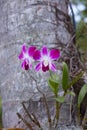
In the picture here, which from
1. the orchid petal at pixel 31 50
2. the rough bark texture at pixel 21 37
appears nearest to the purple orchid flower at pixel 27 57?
the orchid petal at pixel 31 50

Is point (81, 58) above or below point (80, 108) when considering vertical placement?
above

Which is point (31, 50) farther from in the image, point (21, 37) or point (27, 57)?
point (21, 37)

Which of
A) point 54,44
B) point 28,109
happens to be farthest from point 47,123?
point 54,44

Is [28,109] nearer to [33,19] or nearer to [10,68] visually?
[10,68]

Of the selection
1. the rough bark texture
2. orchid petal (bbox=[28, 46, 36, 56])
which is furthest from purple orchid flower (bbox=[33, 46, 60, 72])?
the rough bark texture

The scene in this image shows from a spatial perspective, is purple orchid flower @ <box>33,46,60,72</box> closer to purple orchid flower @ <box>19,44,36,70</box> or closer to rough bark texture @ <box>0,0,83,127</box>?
purple orchid flower @ <box>19,44,36,70</box>

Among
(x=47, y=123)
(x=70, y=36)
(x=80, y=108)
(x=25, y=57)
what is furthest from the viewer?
(x=70, y=36)

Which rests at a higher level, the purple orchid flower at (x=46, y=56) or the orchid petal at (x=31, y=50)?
the orchid petal at (x=31, y=50)

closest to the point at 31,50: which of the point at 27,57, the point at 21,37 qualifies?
the point at 27,57

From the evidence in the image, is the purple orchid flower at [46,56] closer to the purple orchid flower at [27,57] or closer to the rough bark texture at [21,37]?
the purple orchid flower at [27,57]
